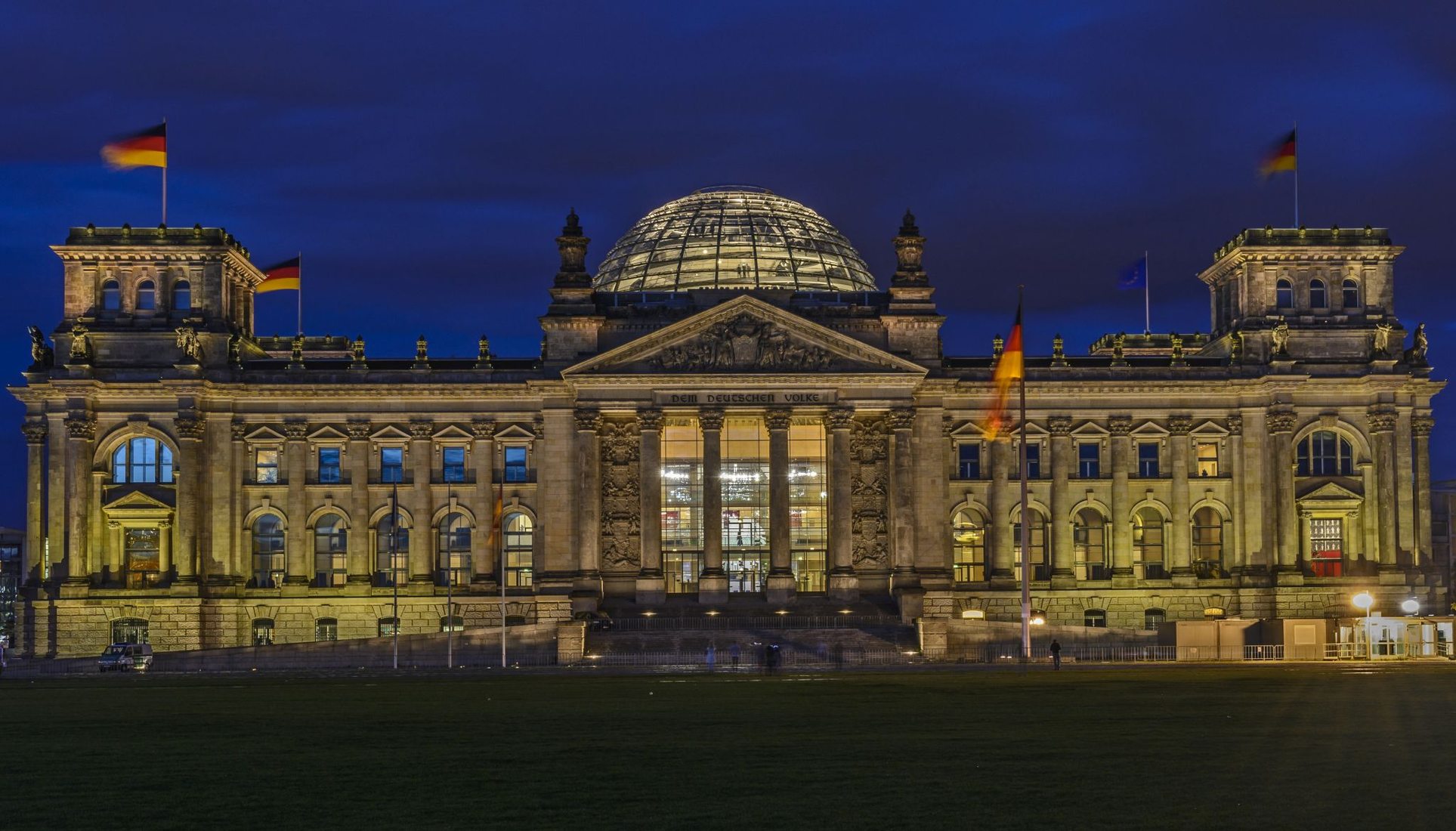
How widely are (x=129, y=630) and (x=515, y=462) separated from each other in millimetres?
24086

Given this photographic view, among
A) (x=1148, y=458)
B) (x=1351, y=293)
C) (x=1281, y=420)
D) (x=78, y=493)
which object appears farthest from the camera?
(x=1351, y=293)

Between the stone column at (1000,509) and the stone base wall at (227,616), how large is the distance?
85.9ft

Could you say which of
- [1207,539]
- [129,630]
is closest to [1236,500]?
[1207,539]

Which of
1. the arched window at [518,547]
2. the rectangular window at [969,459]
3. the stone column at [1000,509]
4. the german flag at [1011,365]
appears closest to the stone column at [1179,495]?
the stone column at [1000,509]

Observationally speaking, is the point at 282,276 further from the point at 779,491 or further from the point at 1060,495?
the point at 1060,495

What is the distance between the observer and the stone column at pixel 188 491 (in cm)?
10656

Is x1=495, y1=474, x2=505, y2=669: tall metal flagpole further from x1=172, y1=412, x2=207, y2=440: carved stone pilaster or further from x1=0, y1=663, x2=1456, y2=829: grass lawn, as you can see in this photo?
x1=0, y1=663, x2=1456, y2=829: grass lawn

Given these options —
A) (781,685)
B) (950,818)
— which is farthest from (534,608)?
(950,818)

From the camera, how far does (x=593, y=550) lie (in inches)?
4186

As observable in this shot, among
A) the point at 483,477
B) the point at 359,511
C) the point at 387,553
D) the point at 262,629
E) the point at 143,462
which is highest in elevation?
the point at 143,462

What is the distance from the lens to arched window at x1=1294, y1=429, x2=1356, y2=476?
369ft

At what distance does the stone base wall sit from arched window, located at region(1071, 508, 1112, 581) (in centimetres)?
3169

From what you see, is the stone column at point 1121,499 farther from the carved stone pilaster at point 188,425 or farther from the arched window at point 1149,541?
the carved stone pilaster at point 188,425

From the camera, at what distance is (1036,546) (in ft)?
372
